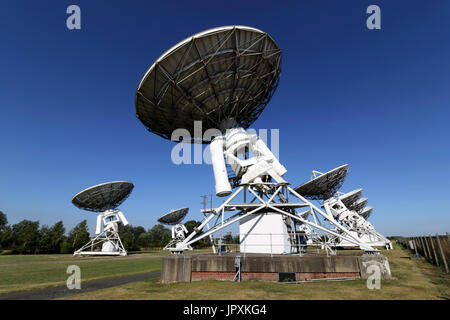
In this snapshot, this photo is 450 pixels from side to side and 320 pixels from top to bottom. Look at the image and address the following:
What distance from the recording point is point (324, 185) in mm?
34188

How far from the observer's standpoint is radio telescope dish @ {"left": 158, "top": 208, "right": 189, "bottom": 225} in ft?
178

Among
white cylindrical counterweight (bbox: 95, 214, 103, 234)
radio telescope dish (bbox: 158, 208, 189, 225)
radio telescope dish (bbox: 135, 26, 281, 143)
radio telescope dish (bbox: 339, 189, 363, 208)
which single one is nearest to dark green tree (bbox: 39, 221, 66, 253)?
white cylindrical counterweight (bbox: 95, 214, 103, 234)

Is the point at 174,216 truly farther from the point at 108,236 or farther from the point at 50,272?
the point at 50,272

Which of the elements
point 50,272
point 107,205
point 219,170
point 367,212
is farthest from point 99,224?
point 367,212

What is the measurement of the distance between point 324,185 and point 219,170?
967 inches

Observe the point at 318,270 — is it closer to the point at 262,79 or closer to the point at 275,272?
the point at 275,272

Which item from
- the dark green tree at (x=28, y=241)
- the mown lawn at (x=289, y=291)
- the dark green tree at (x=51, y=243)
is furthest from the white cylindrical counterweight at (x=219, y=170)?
the dark green tree at (x=28, y=241)

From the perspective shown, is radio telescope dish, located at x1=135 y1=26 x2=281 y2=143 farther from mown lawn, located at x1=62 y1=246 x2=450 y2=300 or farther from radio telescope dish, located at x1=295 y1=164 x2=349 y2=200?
radio telescope dish, located at x1=295 y1=164 x2=349 y2=200

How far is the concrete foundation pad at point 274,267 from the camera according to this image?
11.0 metres

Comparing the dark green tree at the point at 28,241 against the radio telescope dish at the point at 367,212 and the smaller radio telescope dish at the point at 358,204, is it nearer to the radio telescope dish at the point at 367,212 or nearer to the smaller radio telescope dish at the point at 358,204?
the smaller radio telescope dish at the point at 358,204

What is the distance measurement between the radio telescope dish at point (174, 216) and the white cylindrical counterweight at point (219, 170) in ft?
137

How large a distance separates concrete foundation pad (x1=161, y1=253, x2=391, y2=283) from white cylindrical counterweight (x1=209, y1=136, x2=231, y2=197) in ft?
14.8
